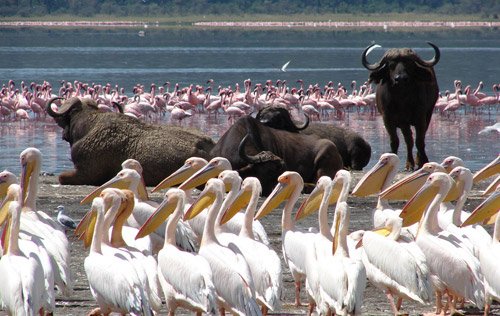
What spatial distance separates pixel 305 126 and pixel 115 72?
34.2 m

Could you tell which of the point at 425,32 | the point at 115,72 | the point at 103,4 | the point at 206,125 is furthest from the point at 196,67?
the point at 103,4

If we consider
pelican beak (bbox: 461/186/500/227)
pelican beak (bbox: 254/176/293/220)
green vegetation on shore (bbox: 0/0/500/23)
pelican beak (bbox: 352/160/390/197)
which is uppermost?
pelican beak (bbox: 461/186/500/227)

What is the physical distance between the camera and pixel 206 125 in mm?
25859

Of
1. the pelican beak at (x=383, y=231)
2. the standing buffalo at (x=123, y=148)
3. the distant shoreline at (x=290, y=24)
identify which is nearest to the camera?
the pelican beak at (x=383, y=231)

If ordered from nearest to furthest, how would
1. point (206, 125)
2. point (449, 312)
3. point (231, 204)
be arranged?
point (449, 312), point (231, 204), point (206, 125)

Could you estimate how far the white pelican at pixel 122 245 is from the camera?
7.29 meters

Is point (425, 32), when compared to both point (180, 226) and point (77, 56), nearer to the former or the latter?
point (77, 56)

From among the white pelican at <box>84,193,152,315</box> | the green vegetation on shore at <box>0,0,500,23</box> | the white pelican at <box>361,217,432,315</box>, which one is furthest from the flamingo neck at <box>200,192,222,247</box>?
the green vegetation on shore at <box>0,0,500,23</box>

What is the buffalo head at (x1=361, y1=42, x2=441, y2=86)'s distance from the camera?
53.5ft

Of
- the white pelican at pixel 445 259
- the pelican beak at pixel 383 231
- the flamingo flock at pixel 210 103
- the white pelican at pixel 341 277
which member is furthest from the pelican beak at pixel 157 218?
the flamingo flock at pixel 210 103

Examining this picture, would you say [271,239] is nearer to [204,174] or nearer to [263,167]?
[204,174]

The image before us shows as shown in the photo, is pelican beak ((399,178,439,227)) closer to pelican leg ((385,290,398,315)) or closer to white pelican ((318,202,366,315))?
pelican leg ((385,290,398,315))

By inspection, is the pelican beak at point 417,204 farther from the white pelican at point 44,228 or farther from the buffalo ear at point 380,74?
the buffalo ear at point 380,74

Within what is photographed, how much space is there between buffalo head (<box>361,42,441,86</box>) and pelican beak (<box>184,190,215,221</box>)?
7978 millimetres
